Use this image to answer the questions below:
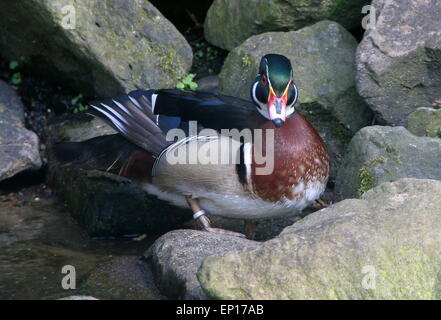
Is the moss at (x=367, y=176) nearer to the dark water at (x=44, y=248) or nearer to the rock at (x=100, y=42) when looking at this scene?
the dark water at (x=44, y=248)

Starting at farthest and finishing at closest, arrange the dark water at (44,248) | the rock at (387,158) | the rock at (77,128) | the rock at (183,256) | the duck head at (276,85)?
the rock at (77,128) → the rock at (387,158) → the duck head at (276,85) → the dark water at (44,248) → the rock at (183,256)

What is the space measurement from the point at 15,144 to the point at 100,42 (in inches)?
35.8

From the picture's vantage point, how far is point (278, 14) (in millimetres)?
5746

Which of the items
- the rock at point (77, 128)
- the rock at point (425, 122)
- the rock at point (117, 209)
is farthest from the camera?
the rock at point (77, 128)

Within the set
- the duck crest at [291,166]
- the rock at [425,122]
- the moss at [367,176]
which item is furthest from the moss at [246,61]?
the moss at [367,176]

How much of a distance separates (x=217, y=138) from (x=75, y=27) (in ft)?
5.03

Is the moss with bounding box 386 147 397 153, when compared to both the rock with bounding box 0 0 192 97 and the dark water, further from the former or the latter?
the rock with bounding box 0 0 192 97

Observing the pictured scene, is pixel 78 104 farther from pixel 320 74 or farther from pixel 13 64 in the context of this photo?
pixel 320 74

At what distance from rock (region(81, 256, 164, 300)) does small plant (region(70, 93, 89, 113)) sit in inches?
74.6

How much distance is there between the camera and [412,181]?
146 inches

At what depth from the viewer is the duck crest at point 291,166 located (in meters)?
4.33

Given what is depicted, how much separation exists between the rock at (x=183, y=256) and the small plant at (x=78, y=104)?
6.67ft

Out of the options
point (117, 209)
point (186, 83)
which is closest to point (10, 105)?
point (186, 83)
